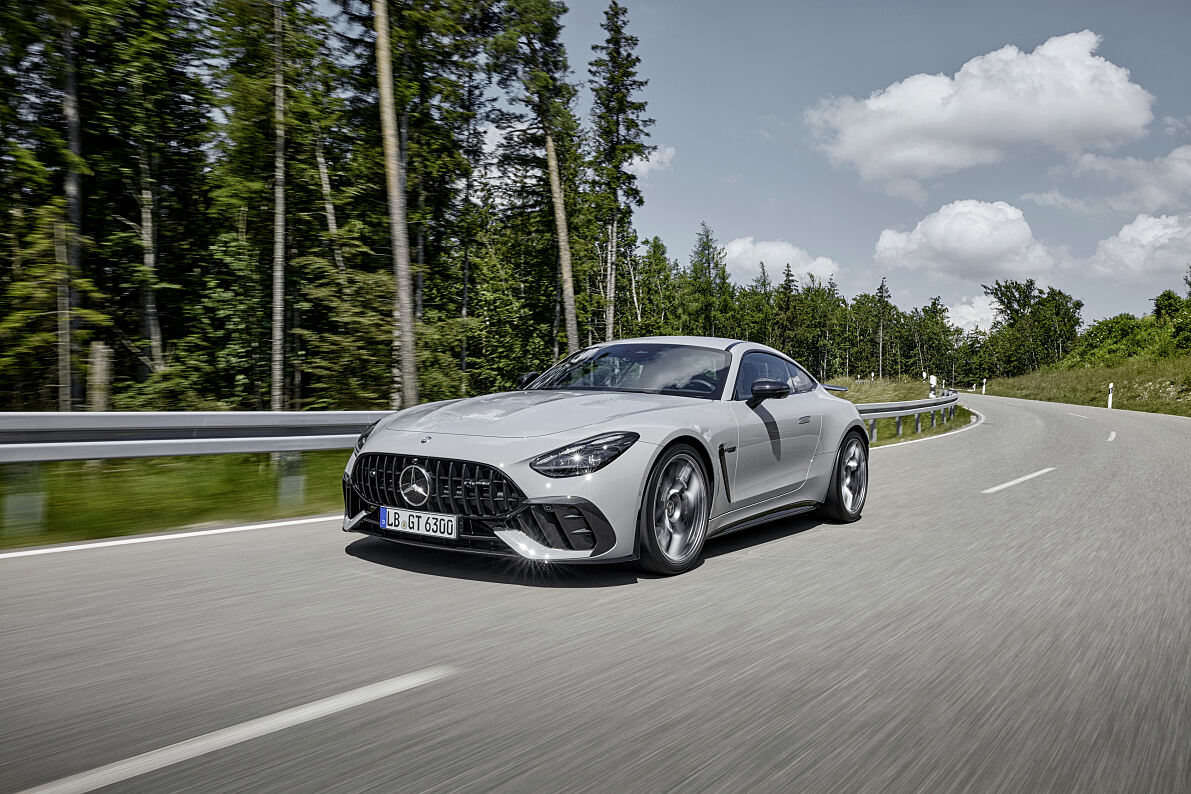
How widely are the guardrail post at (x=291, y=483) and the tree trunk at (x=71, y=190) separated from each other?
1227 centimetres

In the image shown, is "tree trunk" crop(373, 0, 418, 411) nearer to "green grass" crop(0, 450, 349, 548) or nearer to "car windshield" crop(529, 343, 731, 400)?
"green grass" crop(0, 450, 349, 548)

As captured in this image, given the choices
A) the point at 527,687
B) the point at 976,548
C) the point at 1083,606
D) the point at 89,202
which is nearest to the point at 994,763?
the point at 527,687

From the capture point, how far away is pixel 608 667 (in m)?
3.46

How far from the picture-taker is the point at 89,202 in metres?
22.3

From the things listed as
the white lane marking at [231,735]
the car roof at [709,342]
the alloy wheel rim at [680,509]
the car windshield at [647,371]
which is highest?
the car roof at [709,342]

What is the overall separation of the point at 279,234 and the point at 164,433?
1801cm

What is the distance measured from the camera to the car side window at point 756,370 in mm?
6199

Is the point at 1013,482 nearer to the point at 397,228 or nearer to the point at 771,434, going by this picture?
the point at 771,434

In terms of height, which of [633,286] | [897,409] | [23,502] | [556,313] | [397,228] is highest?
[633,286]

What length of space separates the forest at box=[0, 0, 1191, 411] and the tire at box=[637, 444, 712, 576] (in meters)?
9.43

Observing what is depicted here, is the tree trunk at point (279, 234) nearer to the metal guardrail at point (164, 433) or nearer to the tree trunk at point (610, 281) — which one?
the metal guardrail at point (164, 433)

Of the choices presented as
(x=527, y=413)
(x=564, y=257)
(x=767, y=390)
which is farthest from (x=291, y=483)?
(x=564, y=257)

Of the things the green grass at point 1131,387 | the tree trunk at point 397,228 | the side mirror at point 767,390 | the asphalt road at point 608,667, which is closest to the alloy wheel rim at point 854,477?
the asphalt road at point 608,667

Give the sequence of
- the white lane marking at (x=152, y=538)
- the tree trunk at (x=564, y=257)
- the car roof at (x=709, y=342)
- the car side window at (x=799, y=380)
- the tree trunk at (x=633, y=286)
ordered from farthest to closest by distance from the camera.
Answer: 1. the tree trunk at (x=633, y=286)
2. the tree trunk at (x=564, y=257)
3. the car side window at (x=799, y=380)
4. the car roof at (x=709, y=342)
5. the white lane marking at (x=152, y=538)
